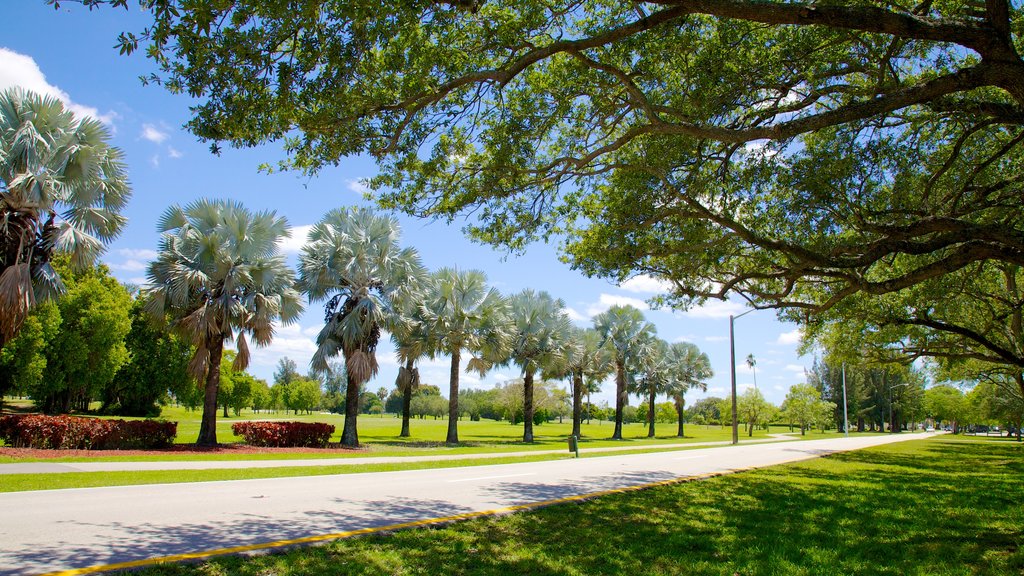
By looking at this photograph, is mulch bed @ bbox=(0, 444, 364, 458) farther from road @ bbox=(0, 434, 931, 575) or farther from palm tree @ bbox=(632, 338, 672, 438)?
palm tree @ bbox=(632, 338, 672, 438)

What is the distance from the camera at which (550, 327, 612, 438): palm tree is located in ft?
138

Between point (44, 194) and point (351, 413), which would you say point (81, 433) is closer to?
point (44, 194)

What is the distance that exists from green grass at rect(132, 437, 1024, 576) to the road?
91 cm

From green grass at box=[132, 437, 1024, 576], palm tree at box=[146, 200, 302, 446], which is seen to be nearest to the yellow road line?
green grass at box=[132, 437, 1024, 576]

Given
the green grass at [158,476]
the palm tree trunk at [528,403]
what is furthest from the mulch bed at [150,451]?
the palm tree trunk at [528,403]

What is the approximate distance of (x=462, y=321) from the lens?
102ft

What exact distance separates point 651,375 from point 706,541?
49624 millimetres

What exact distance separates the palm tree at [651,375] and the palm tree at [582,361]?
5.83 meters

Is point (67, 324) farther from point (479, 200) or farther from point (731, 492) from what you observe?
point (731, 492)

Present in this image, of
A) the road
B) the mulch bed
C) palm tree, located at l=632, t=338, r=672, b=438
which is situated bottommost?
the mulch bed

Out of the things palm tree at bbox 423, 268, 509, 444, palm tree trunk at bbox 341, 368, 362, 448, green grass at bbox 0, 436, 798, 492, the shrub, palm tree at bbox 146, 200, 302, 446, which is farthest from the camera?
palm tree at bbox 423, 268, 509, 444

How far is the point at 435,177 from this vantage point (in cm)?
1058

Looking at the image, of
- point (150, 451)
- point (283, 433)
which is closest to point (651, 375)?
point (283, 433)

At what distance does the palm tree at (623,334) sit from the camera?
167 feet
